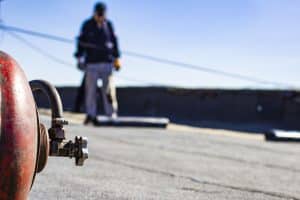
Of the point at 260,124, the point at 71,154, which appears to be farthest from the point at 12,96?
the point at 260,124

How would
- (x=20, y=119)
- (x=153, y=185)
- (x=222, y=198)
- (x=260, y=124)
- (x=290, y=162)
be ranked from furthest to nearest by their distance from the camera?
1. (x=260, y=124)
2. (x=290, y=162)
3. (x=153, y=185)
4. (x=222, y=198)
5. (x=20, y=119)

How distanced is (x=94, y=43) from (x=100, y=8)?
0.48 m

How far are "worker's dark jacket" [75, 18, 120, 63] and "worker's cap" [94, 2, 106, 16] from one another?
17cm

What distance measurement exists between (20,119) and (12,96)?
2.9 inches

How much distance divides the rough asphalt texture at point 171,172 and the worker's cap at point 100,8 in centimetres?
254

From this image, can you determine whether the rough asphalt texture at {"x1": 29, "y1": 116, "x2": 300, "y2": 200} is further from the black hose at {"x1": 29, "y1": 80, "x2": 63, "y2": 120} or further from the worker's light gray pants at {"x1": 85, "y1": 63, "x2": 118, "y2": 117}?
the worker's light gray pants at {"x1": 85, "y1": 63, "x2": 118, "y2": 117}

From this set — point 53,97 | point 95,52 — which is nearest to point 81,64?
point 95,52

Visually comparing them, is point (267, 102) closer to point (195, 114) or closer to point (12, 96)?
point (195, 114)

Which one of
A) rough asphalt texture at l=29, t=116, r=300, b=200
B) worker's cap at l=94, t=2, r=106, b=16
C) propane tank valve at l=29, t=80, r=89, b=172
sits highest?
worker's cap at l=94, t=2, r=106, b=16

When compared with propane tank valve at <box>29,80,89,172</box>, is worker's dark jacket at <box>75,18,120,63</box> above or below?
above

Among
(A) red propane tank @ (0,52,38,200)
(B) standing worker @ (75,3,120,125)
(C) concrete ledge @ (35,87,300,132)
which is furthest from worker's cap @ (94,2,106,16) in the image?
(A) red propane tank @ (0,52,38,200)

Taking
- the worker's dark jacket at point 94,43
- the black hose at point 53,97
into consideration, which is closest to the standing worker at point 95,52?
the worker's dark jacket at point 94,43

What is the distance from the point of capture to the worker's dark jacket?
8.12m

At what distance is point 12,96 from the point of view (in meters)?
1.82
